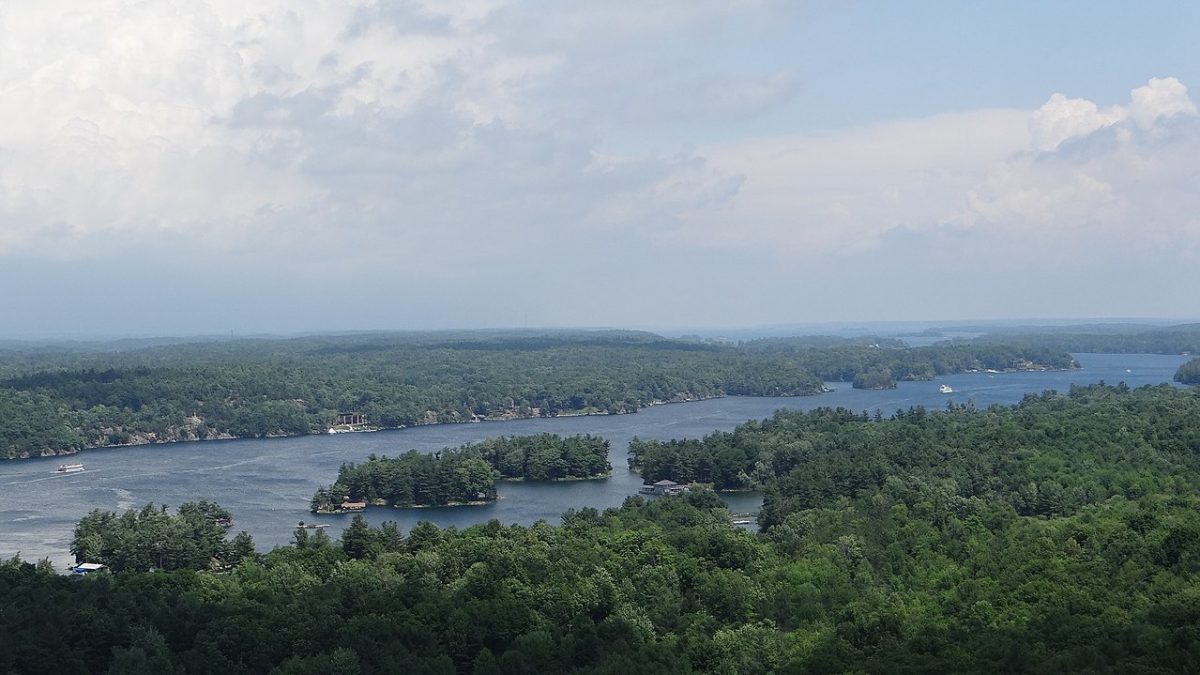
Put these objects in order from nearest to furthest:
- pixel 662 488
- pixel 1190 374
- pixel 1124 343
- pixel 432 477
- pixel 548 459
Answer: pixel 432 477, pixel 662 488, pixel 548 459, pixel 1190 374, pixel 1124 343

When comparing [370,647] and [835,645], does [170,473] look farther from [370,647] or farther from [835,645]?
[835,645]

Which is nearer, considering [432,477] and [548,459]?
[432,477]

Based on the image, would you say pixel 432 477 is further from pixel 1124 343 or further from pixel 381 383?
pixel 1124 343

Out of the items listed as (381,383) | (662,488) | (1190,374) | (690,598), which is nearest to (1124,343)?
(1190,374)

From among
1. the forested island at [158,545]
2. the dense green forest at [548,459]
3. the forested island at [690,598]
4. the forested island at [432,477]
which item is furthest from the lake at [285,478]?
the forested island at [690,598]

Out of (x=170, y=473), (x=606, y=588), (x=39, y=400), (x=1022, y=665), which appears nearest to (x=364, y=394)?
(x=39, y=400)
